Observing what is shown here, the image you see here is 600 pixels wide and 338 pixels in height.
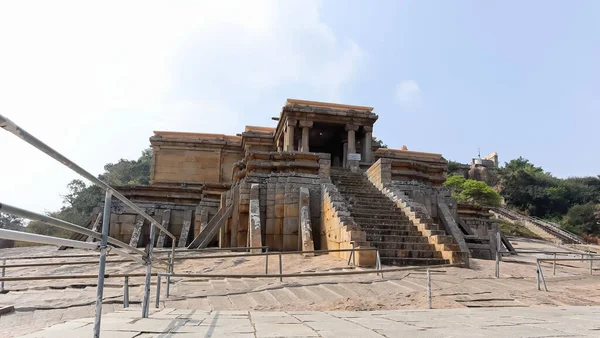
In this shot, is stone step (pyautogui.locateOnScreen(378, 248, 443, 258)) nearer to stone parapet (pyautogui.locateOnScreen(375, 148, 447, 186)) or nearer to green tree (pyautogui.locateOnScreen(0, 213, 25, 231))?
stone parapet (pyautogui.locateOnScreen(375, 148, 447, 186))

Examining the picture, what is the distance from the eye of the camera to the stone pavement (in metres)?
2.60

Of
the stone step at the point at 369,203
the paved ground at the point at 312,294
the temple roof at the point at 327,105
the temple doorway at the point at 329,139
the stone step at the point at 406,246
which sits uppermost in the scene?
the temple roof at the point at 327,105

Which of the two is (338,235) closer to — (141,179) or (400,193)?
(400,193)

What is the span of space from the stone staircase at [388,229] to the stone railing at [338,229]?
521 millimetres

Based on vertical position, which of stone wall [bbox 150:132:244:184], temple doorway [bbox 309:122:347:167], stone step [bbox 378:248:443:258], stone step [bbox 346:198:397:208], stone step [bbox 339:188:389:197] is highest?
temple doorway [bbox 309:122:347:167]

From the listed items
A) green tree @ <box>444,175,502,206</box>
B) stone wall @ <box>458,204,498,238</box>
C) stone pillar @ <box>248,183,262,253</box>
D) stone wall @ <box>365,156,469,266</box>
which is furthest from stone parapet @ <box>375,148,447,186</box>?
green tree @ <box>444,175,502,206</box>

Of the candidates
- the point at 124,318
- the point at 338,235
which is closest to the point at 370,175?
the point at 338,235

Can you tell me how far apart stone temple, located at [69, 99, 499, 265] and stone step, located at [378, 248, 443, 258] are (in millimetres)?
22

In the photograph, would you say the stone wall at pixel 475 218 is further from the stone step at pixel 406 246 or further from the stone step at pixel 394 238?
the stone step at pixel 406 246

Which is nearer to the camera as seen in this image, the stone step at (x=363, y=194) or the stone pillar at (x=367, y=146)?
the stone step at (x=363, y=194)

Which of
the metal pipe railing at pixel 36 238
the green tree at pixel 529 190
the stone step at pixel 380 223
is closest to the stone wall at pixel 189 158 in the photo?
the stone step at pixel 380 223

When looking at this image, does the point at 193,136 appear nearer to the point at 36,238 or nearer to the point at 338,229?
the point at 338,229

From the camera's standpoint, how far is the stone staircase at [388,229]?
8.38m

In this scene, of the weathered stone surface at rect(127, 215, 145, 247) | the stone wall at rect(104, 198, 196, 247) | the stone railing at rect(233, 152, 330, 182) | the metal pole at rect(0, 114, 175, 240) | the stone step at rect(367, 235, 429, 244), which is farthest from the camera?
the stone wall at rect(104, 198, 196, 247)
